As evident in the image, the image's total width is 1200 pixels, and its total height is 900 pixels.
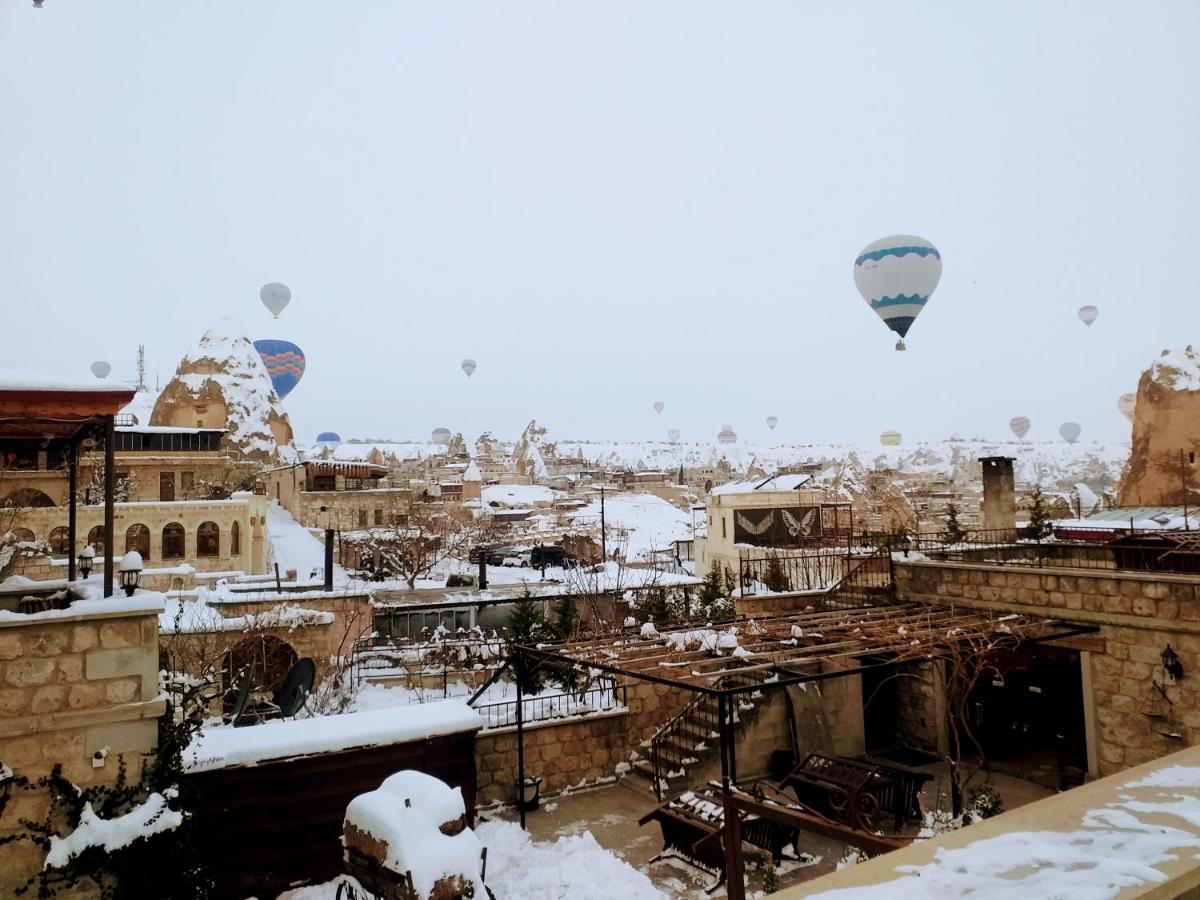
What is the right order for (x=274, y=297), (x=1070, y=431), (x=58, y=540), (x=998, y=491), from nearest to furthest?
(x=998, y=491)
(x=58, y=540)
(x=274, y=297)
(x=1070, y=431)

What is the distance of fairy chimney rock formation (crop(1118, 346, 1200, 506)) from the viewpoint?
104ft

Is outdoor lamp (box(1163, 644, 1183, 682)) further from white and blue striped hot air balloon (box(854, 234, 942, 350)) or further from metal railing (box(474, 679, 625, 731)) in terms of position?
white and blue striped hot air balloon (box(854, 234, 942, 350))

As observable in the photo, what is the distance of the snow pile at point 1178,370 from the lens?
32.1 metres

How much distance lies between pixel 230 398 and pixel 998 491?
38.7m

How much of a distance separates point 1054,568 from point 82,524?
93.5 feet

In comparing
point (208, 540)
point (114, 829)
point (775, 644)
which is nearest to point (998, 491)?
point (775, 644)

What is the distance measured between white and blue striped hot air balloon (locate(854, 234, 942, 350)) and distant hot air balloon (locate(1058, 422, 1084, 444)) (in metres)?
52.7

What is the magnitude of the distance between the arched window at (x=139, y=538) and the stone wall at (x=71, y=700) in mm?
22614

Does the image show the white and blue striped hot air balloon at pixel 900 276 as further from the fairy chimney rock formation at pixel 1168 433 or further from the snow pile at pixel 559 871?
the fairy chimney rock formation at pixel 1168 433

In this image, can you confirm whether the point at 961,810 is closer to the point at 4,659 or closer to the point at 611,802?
the point at 611,802

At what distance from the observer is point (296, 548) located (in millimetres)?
32094

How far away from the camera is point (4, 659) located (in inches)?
231

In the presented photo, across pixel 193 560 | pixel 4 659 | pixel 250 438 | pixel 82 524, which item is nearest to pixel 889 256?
pixel 4 659

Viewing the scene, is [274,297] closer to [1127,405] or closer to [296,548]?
[296,548]
